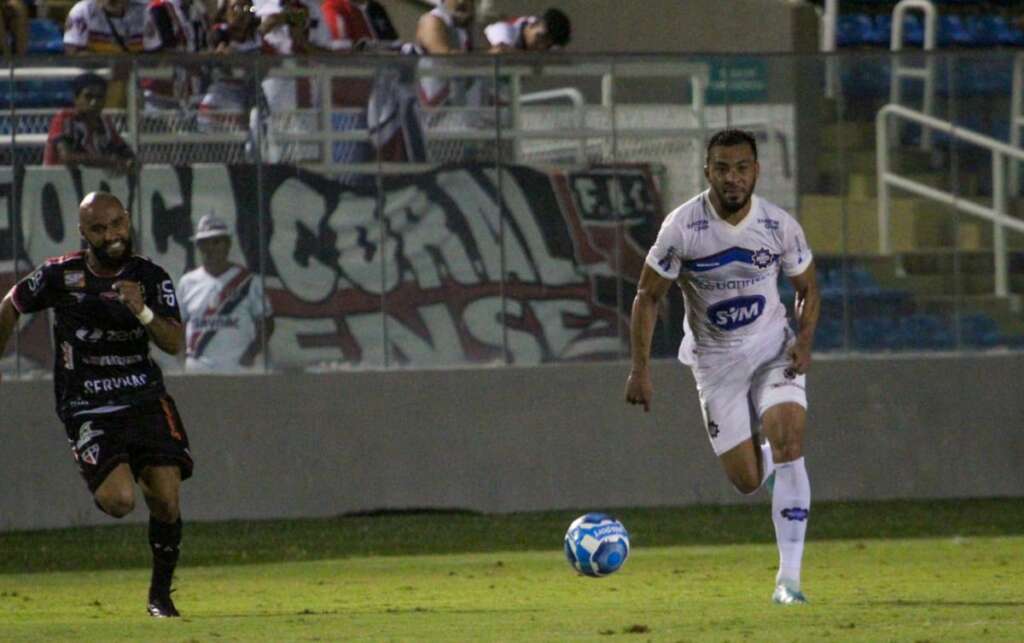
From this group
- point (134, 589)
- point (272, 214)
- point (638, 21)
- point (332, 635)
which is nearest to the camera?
point (332, 635)

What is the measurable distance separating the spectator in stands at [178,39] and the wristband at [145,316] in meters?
6.26

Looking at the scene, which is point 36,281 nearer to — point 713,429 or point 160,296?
point 160,296

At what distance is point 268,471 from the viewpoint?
16562 mm

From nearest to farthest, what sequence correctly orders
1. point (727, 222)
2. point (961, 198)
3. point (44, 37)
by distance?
point (727, 222)
point (961, 198)
point (44, 37)

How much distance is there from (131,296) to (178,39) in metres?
7.59

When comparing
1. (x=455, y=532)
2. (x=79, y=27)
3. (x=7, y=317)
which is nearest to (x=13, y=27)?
(x=79, y=27)

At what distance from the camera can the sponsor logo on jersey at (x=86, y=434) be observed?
10578mm

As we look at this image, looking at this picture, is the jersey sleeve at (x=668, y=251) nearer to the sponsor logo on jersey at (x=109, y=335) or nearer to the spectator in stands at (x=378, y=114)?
the sponsor logo on jersey at (x=109, y=335)

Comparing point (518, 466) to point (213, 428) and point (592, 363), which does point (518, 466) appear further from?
point (213, 428)

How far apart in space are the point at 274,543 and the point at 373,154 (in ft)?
10.2

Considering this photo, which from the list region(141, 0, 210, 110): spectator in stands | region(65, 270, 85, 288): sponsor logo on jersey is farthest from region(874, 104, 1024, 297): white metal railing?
region(65, 270, 85, 288): sponsor logo on jersey

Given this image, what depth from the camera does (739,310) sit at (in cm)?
1065

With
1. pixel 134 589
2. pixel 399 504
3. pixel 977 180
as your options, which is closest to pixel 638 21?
pixel 977 180

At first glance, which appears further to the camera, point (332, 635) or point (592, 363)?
point (592, 363)
